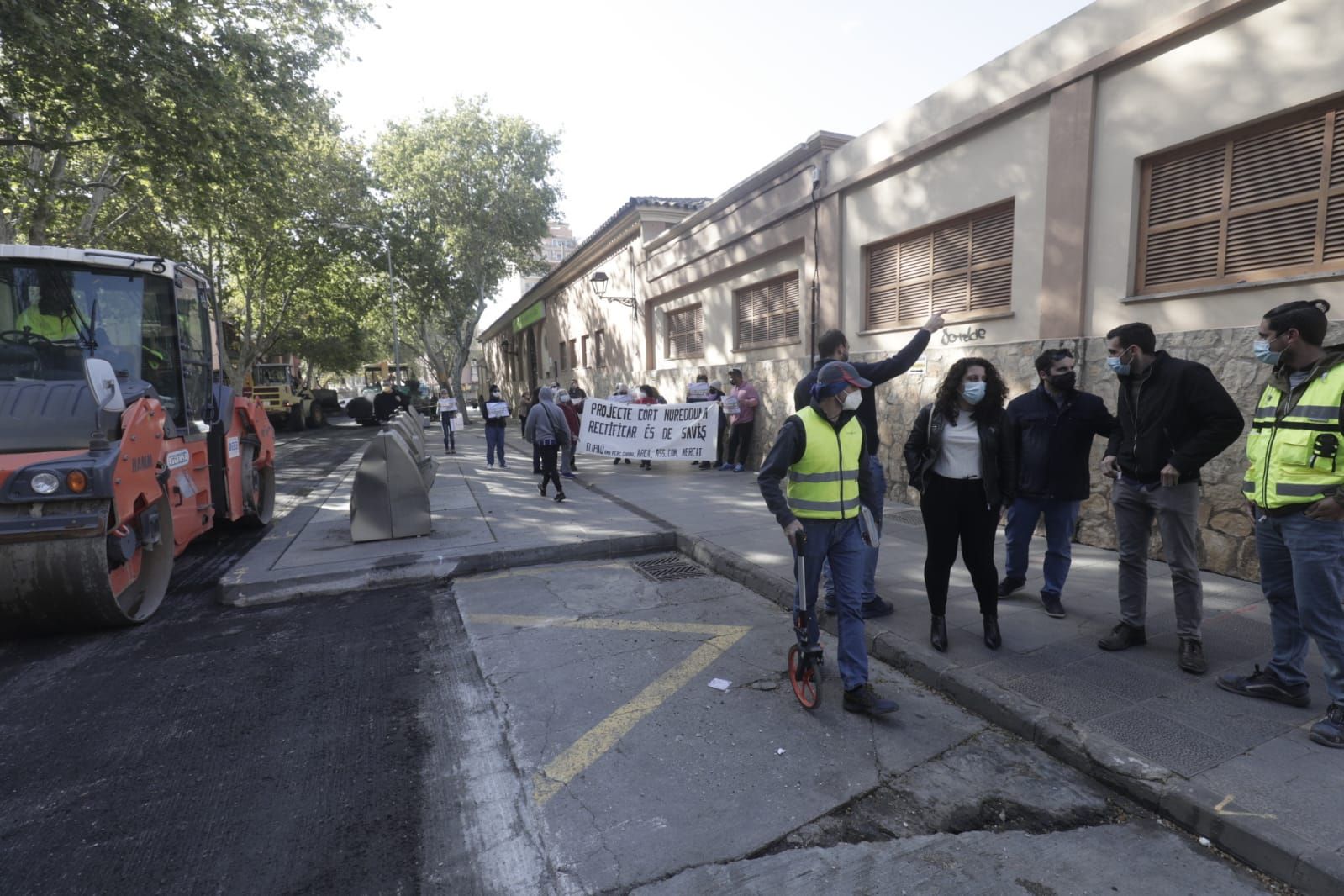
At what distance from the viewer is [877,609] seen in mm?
4805

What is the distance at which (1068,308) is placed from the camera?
6582 millimetres

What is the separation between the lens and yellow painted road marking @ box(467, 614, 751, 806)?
3.13m

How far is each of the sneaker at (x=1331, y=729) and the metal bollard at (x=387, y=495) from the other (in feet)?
23.6

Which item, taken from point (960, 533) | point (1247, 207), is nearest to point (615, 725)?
point (960, 533)

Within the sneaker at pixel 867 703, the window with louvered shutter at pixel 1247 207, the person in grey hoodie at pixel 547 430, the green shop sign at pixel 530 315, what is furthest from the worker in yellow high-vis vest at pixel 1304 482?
the green shop sign at pixel 530 315

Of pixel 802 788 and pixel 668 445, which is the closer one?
pixel 802 788

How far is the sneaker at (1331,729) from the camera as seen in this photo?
295 cm

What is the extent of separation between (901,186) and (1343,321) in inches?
200

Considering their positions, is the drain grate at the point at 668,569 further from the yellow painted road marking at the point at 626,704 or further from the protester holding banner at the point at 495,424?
the protester holding banner at the point at 495,424

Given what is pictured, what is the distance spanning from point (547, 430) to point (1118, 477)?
7167mm

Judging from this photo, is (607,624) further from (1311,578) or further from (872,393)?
(1311,578)

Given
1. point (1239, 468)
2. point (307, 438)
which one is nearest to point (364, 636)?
point (1239, 468)

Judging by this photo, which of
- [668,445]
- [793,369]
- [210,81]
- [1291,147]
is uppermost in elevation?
[210,81]

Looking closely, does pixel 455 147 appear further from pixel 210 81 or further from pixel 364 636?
pixel 364 636
